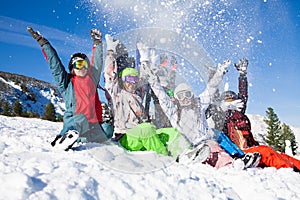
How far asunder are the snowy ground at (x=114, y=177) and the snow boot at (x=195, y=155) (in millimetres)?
84

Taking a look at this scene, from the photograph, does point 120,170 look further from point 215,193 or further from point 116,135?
point 116,135

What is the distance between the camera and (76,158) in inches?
96.7

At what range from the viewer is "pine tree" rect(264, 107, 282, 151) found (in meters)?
21.9

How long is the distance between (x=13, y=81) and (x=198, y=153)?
42.5 m

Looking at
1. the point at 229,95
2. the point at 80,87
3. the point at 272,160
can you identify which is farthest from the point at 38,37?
the point at 272,160

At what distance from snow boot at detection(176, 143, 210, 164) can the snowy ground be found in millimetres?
84

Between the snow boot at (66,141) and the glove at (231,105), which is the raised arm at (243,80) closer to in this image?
the glove at (231,105)

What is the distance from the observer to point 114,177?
208 centimetres

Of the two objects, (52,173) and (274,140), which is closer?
(52,173)

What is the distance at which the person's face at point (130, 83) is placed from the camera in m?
3.85

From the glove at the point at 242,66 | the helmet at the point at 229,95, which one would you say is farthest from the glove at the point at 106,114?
A: the glove at the point at 242,66

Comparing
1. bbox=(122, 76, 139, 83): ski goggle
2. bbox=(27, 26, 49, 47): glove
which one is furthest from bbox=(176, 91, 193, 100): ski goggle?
bbox=(27, 26, 49, 47): glove

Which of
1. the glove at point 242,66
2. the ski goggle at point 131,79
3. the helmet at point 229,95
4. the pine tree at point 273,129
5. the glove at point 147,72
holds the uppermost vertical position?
the glove at point 242,66

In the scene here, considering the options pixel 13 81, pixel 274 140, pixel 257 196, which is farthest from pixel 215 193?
pixel 13 81
